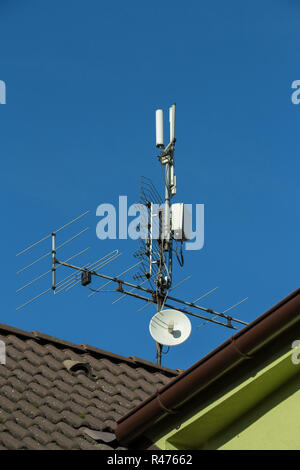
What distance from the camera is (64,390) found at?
31.6ft

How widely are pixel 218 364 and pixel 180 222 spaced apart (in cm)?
935

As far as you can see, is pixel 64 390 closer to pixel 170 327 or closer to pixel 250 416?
pixel 250 416

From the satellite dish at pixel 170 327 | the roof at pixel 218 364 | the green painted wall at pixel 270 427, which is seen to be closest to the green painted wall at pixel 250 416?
the green painted wall at pixel 270 427

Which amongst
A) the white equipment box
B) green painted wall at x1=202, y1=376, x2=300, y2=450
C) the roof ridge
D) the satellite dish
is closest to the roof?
green painted wall at x1=202, y1=376, x2=300, y2=450

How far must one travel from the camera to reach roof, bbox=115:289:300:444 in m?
7.93

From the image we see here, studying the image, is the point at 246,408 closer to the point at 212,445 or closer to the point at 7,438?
the point at 212,445

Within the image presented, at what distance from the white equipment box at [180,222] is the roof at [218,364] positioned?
910 cm

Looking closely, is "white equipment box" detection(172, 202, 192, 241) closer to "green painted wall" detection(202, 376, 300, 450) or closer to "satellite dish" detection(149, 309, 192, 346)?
"satellite dish" detection(149, 309, 192, 346)

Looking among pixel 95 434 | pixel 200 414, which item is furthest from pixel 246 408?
pixel 95 434

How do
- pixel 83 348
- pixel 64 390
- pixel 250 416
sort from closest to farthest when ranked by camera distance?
pixel 250 416 → pixel 64 390 → pixel 83 348

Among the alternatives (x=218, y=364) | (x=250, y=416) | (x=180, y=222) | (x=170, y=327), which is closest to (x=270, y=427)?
(x=250, y=416)

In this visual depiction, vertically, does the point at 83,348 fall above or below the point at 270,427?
above

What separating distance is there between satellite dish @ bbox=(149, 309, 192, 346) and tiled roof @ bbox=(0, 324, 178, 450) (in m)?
1.59

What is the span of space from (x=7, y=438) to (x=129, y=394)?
1.93m
